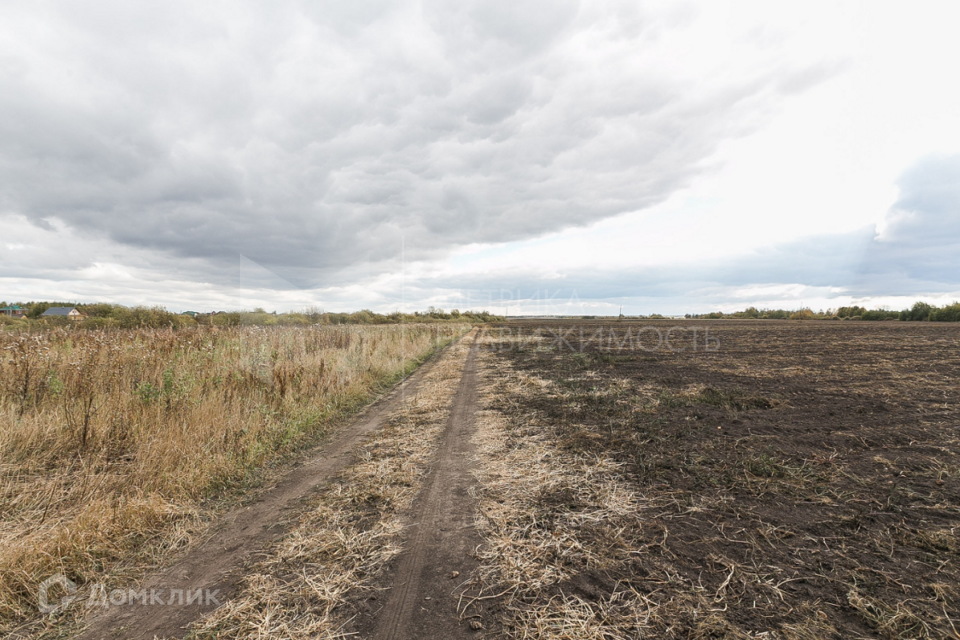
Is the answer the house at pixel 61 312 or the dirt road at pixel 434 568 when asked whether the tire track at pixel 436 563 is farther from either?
the house at pixel 61 312

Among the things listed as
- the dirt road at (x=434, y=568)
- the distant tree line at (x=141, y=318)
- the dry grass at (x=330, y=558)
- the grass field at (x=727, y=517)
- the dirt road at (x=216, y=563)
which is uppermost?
the distant tree line at (x=141, y=318)

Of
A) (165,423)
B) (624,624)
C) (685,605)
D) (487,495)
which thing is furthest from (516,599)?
(165,423)

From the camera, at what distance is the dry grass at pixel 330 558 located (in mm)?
2428

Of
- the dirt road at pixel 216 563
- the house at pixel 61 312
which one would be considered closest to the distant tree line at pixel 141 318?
the house at pixel 61 312

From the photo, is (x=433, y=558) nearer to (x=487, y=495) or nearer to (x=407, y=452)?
(x=487, y=495)

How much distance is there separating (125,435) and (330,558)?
4.11 meters

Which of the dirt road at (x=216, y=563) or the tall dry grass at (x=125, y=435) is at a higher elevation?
the tall dry grass at (x=125, y=435)

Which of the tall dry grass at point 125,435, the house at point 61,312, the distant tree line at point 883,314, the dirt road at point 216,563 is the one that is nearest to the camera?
the dirt road at point 216,563

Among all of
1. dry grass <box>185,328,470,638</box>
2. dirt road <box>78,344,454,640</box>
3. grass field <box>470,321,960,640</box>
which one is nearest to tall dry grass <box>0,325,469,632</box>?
dirt road <box>78,344,454,640</box>

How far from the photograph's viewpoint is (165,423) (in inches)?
217

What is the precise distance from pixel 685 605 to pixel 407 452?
3.99m

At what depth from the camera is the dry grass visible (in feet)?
7.97

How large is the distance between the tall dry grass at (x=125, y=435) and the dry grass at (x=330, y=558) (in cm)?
128

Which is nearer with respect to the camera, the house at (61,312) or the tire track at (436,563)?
the tire track at (436,563)
